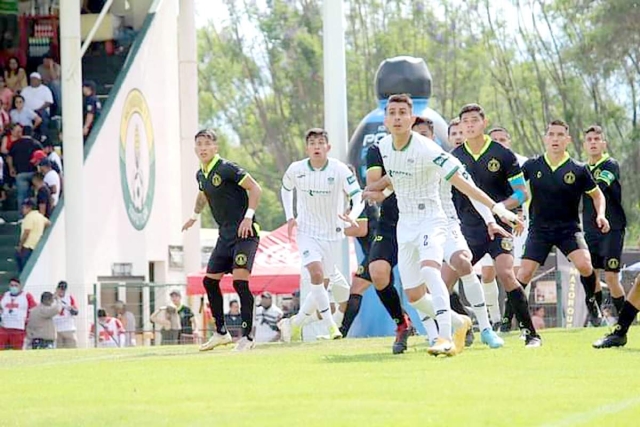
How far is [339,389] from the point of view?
11.8 meters

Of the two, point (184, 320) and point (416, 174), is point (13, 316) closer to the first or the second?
point (184, 320)

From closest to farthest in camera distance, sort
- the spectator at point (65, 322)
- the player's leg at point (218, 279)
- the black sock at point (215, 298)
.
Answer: the player's leg at point (218, 279) < the black sock at point (215, 298) < the spectator at point (65, 322)

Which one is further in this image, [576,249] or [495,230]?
[576,249]

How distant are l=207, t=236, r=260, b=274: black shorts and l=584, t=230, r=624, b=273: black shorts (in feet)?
15.7

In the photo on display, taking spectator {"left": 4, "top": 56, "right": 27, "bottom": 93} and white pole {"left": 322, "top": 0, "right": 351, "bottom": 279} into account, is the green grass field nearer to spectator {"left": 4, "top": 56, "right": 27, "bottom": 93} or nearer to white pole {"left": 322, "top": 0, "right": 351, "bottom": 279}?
white pole {"left": 322, "top": 0, "right": 351, "bottom": 279}

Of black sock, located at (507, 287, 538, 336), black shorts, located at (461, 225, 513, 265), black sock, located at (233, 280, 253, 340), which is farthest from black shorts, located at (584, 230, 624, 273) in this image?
black sock, located at (507, 287, 538, 336)

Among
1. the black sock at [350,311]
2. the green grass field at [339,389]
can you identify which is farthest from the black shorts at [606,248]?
the green grass field at [339,389]

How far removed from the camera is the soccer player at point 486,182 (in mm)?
16812

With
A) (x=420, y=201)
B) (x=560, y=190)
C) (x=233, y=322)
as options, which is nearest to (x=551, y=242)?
(x=560, y=190)

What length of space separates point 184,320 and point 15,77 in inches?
272

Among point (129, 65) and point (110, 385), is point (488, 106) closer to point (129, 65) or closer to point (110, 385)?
point (129, 65)

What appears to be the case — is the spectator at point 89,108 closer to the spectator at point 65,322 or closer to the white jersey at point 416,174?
the spectator at point 65,322

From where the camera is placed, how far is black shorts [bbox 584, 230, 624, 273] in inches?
832

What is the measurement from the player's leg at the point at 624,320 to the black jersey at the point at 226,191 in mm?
4396
